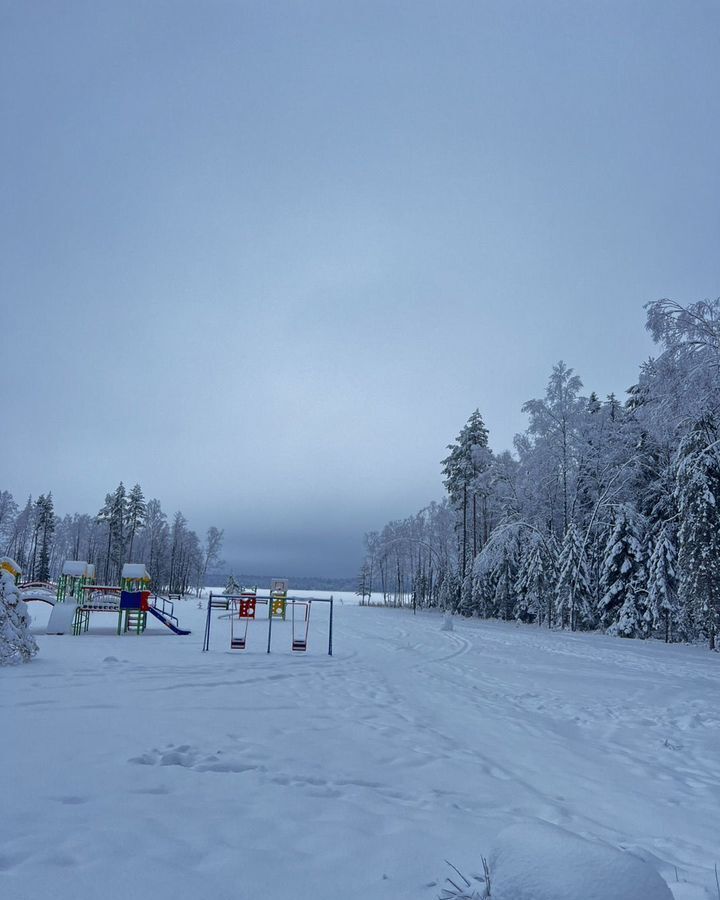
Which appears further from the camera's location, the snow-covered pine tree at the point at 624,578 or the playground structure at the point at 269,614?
the snow-covered pine tree at the point at 624,578

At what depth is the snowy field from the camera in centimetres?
351

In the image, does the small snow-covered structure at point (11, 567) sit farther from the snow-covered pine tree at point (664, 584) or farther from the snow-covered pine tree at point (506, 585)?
the snow-covered pine tree at point (506, 585)

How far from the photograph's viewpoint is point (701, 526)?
59.1ft

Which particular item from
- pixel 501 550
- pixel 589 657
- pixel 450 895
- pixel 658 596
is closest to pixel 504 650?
pixel 589 657

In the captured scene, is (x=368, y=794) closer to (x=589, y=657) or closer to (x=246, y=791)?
(x=246, y=791)

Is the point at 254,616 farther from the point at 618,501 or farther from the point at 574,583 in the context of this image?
the point at 618,501

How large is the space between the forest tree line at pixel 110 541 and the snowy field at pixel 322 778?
216 ft

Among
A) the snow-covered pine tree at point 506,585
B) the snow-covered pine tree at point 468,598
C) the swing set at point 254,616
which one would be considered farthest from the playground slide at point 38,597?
the snow-covered pine tree at point 468,598

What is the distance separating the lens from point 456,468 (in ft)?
152

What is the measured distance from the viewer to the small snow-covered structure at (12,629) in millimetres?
Answer: 11023

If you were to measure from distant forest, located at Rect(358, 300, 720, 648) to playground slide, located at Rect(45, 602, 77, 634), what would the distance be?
71.3 ft

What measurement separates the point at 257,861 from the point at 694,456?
19.6 metres

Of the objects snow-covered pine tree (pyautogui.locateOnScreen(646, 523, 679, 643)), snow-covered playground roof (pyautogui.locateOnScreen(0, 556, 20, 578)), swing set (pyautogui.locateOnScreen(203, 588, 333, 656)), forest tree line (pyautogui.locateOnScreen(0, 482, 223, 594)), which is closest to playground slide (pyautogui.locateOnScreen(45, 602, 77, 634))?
swing set (pyautogui.locateOnScreen(203, 588, 333, 656))

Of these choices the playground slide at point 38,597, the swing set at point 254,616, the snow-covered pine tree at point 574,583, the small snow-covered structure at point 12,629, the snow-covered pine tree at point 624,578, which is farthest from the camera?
the snow-covered pine tree at point 574,583
